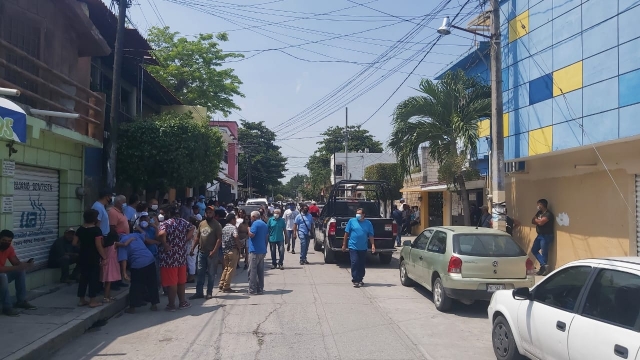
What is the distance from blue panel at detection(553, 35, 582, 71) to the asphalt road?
599 cm

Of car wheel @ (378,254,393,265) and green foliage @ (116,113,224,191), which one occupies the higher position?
green foliage @ (116,113,224,191)

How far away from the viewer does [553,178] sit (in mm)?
13289

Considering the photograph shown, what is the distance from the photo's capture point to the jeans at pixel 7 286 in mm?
7809

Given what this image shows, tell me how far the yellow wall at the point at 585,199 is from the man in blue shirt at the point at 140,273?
9.33 metres

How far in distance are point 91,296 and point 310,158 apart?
6190cm

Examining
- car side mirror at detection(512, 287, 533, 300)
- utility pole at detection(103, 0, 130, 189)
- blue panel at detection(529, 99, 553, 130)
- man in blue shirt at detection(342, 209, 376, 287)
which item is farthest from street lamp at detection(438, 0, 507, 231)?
utility pole at detection(103, 0, 130, 189)

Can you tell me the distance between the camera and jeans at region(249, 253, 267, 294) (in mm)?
10508

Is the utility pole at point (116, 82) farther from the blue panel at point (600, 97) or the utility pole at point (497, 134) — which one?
the blue panel at point (600, 97)

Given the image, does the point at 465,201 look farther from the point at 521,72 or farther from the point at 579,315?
the point at 579,315

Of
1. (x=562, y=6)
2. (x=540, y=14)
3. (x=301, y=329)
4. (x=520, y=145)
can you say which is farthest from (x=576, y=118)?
(x=301, y=329)

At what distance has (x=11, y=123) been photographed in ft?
22.5

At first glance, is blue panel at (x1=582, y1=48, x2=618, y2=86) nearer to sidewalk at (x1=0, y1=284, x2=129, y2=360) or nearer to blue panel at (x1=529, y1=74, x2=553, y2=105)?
blue panel at (x1=529, y1=74, x2=553, y2=105)

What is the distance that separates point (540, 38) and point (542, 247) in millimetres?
5195

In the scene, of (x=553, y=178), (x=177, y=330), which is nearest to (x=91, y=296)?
(x=177, y=330)
